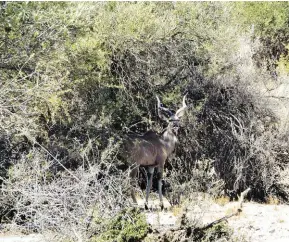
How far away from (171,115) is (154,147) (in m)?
1.11

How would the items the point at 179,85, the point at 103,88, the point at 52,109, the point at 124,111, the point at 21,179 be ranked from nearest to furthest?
the point at 21,179, the point at 52,109, the point at 103,88, the point at 124,111, the point at 179,85

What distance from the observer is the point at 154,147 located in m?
12.5

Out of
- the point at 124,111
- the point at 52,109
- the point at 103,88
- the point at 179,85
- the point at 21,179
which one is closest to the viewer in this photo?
the point at 21,179

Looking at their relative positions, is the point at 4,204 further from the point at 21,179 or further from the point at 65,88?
the point at 65,88

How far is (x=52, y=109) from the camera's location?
10.3 meters

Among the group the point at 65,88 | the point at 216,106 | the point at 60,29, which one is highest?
the point at 60,29

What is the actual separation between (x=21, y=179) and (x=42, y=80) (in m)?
1.87

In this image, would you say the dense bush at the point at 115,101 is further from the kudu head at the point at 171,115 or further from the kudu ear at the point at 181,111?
the kudu ear at the point at 181,111

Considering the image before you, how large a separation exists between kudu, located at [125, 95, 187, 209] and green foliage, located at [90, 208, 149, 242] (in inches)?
102

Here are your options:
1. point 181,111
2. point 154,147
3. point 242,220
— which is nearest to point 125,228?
point 242,220

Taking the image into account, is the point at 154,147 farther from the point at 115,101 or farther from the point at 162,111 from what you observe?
the point at 115,101

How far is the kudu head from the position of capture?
1311 centimetres

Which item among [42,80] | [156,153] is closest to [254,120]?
[156,153]

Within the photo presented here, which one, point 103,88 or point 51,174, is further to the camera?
point 103,88
